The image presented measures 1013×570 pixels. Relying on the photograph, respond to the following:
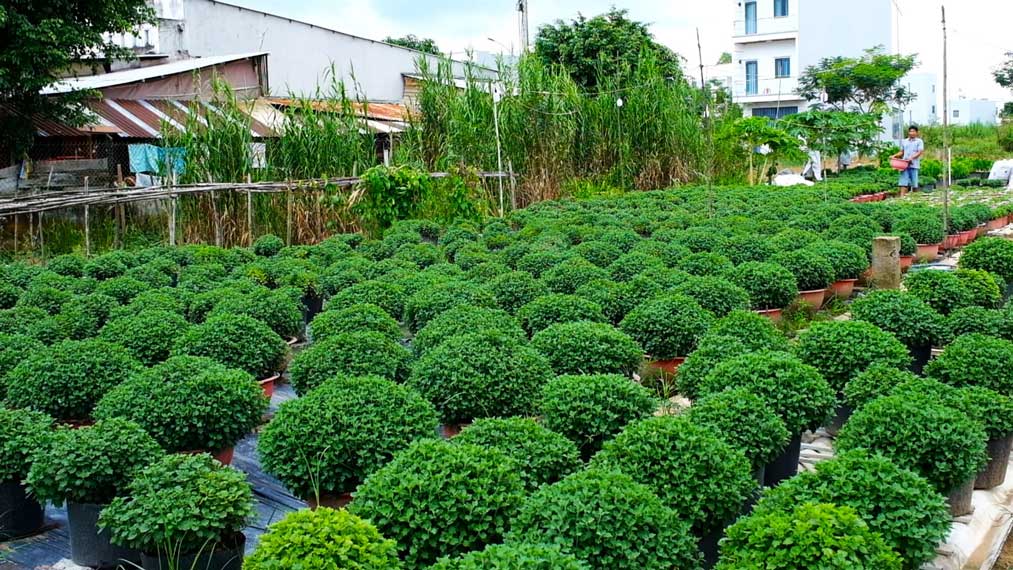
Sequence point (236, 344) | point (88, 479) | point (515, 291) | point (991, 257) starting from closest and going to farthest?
point (88, 479), point (236, 344), point (515, 291), point (991, 257)

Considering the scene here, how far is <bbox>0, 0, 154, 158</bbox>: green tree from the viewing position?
43.5ft

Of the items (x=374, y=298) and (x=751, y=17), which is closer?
(x=374, y=298)

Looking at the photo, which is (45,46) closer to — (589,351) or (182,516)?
(589,351)

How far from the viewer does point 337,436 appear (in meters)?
4.31

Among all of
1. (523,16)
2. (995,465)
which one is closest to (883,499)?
(995,465)

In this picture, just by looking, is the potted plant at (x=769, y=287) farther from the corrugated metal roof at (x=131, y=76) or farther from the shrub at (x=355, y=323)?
the corrugated metal roof at (x=131, y=76)

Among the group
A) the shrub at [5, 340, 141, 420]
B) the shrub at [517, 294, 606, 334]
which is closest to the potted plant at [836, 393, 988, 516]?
the shrub at [517, 294, 606, 334]

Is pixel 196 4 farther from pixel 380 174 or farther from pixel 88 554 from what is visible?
pixel 88 554

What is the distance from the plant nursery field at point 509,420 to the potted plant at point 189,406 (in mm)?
16

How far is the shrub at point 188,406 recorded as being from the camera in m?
4.80

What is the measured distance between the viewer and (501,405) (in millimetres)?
5188

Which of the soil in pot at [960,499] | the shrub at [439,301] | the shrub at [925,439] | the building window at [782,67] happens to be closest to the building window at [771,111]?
the building window at [782,67]

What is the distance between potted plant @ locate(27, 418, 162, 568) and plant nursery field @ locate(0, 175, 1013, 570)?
1 cm

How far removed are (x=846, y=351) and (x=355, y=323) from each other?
127 inches
